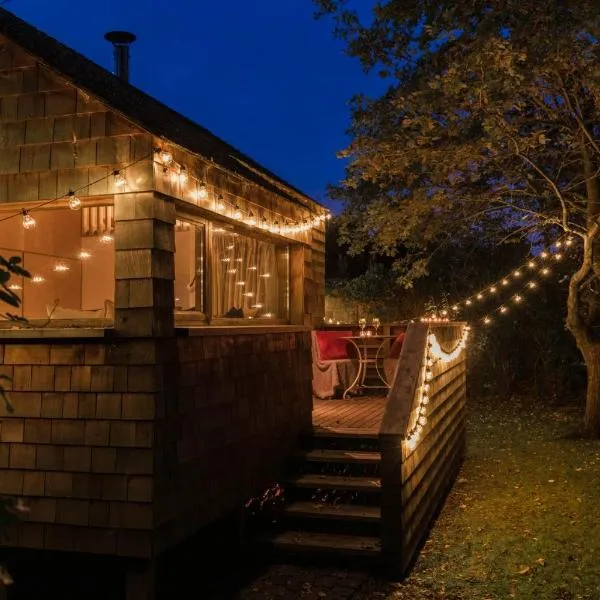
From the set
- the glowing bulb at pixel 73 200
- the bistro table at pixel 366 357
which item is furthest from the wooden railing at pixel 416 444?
the glowing bulb at pixel 73 200

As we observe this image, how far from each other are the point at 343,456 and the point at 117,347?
8.67 ft

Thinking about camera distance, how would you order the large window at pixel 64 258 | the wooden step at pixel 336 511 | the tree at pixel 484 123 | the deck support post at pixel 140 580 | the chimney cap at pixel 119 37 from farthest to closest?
the chimney cap at pixel 119 37
the tree at pixel 484 123
the large window at pixel 64 258
the wooden step at pixel 336 511
the deck support post at pixel 140 580

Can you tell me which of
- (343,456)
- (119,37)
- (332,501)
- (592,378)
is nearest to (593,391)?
(592,378)

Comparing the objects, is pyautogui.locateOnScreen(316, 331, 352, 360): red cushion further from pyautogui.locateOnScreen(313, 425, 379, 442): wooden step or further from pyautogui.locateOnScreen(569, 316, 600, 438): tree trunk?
pyautogui.locateOnScreen(569, 316, 600, 438): tree trunk

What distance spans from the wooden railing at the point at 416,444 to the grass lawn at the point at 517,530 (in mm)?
227

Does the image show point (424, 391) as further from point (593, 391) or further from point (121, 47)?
point (121, 47)

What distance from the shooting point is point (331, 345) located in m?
10.0

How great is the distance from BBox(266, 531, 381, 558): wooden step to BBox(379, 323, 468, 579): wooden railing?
0.19 meters

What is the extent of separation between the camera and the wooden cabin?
4.33 m

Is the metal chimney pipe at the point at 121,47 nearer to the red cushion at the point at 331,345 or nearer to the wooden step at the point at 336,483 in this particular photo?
the red cushion at the point at 331,345

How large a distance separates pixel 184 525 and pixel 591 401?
7.75 metres

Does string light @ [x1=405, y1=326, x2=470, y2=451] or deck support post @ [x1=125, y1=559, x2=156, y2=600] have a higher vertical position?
string light @ [x1=405, y1=326, x2=470, y2=451]

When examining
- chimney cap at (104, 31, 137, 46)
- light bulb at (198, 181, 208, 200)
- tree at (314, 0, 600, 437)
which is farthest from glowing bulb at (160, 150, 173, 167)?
chimney cap at (104, 31, 137, 46)

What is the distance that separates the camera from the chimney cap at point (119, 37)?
28.7 ft
